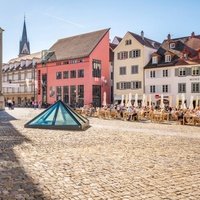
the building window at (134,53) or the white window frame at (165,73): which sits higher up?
the building window at (134,53)

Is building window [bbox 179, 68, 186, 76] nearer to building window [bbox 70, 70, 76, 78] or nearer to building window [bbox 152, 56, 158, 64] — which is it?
building window [bbox 152, 56, 158, 64]

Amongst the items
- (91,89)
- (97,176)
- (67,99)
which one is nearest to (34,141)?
(97,176)

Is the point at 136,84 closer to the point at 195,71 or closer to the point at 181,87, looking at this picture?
the point at 181,87

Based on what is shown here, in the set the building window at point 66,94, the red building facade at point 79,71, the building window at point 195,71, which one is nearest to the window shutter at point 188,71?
the building window at point 195,71

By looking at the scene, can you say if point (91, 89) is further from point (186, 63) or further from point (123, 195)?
point (123, 195)

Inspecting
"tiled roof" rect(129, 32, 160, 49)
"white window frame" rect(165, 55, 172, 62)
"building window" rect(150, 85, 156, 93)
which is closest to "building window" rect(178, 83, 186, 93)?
"building window" rect(150, 85, 156, 93)

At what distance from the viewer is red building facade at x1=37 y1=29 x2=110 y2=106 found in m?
59.8

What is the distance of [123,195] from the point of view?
609 centimetres

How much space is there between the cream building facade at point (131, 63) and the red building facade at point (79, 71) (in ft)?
14.1

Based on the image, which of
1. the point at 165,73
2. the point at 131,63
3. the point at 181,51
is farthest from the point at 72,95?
the point at 181,51

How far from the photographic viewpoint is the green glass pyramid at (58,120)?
19250mm

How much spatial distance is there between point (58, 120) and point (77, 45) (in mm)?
47591

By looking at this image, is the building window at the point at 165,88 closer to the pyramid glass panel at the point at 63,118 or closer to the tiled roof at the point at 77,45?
the tiled roof at the point at 77,45

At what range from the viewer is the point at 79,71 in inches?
2411
